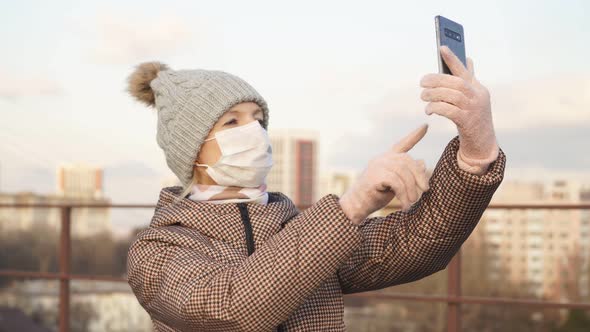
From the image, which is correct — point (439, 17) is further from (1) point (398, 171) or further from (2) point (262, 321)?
(2) point (262, 321)

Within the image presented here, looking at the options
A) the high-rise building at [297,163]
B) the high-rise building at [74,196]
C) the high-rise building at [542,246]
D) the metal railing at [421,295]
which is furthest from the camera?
the high-rise building at [297,163]

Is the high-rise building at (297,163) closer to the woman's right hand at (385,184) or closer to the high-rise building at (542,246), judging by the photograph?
the high-rise building at (542,246)

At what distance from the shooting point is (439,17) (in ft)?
4.64

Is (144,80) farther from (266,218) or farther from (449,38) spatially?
(449,38)

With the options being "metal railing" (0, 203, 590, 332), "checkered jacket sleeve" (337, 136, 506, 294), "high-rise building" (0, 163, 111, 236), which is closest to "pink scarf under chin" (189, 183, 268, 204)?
"checkered jacket sleeve" (337, 136, 506, 294)

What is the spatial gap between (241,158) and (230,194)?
80 mm

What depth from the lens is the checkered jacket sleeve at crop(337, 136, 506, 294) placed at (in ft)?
4.95

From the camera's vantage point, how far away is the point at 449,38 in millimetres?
1420

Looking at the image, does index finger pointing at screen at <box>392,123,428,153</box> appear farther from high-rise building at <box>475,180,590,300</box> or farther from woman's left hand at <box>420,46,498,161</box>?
high-rise building at <box>475,180,590,300</box>

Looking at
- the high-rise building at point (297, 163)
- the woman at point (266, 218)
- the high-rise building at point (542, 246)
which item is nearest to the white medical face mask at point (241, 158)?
the woman at point (266, 218)

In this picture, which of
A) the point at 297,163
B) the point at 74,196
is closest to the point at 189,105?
the point at 74,196

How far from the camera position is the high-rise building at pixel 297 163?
7938 cm

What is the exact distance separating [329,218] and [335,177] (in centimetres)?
6598

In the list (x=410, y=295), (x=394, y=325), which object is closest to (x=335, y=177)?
(x=394, y=325)
